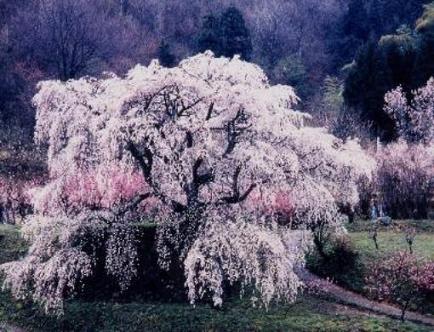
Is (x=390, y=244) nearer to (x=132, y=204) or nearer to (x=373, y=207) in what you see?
(x=373, y=207)

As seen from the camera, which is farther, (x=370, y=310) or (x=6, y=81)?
(x=6, y=81)

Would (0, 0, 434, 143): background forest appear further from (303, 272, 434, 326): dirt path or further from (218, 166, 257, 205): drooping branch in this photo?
(218, 166, 257, 205): drooping branch

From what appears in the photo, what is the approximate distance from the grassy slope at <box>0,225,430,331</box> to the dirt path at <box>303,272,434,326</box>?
0.79m

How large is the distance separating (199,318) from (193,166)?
14.4 feet

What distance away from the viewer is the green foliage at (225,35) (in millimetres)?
50875

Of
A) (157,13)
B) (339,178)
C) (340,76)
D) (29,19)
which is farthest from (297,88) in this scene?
(339,178)

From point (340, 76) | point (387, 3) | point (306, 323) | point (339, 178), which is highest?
point (387, 3)

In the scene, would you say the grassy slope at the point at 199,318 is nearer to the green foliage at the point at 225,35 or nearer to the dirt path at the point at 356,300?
the dirt path at the point at 356,300

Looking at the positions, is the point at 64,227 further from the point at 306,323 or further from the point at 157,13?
the point at 157,13

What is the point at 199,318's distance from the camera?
1670 cm

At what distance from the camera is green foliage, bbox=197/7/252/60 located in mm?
50875

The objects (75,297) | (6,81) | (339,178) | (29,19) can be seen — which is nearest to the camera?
(339,178)

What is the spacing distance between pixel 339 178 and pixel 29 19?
37.7 m

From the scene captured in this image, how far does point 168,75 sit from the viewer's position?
1574 centimetres
